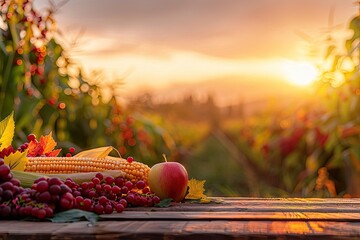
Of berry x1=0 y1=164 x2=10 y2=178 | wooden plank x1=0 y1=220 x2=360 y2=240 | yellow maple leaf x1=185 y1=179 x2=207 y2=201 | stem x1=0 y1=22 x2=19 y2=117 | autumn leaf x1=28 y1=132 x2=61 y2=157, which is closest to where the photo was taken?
wooden plank x1=0 y1=220 x2=360 y2=240

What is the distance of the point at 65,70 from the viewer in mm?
4230

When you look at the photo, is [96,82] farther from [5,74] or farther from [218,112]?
[218,112]

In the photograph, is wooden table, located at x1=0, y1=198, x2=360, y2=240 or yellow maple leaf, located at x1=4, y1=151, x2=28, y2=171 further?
yellow maple leaf, located at x1=4, y1=151, x2=28, y2=171

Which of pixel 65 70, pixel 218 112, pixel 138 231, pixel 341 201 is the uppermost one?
pixel 218 112

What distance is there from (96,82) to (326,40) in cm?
148

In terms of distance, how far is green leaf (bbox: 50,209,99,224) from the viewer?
146 centimetres

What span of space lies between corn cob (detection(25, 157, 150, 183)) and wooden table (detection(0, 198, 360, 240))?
0.21 m

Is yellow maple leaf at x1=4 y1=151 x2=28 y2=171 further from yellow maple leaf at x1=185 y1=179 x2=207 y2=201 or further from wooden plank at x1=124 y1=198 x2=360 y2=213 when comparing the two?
yellow maple leaf at x1=185 y1=179 x2=207 y2=201

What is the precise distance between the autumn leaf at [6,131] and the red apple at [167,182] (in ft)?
1.26

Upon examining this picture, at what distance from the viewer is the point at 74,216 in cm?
149

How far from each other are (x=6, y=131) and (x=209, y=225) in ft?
2.33

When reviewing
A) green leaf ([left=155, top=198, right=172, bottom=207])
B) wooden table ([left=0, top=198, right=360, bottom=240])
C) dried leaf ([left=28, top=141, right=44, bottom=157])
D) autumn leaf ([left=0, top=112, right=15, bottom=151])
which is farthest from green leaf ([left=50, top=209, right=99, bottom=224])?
dried leaf ([left=28, top=141, right=44, bottom=157])

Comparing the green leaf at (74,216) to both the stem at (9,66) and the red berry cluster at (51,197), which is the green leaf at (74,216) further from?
the stem at (9,66)

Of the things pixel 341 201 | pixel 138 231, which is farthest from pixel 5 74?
pixel 138 231
